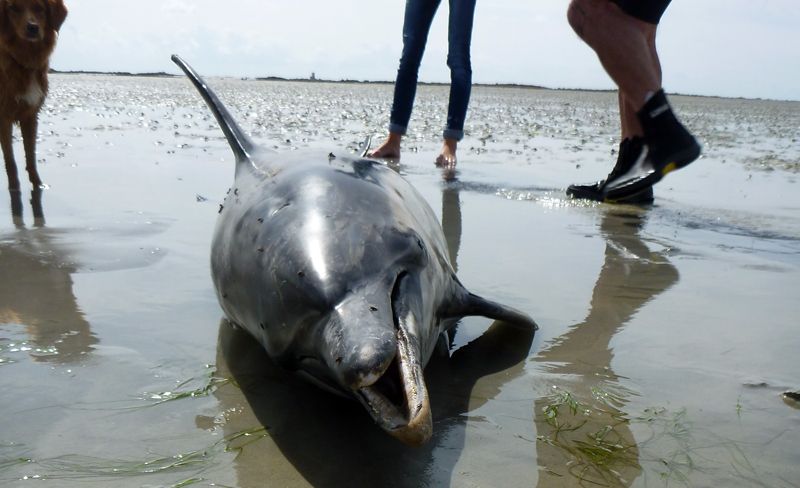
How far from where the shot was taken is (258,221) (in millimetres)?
2422

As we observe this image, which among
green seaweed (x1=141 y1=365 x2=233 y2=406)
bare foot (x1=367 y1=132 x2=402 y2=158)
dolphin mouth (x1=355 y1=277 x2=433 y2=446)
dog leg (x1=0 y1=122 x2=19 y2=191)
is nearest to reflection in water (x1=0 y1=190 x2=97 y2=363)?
green seaweed (x1=141 y1=365 x2=233 y2=406)

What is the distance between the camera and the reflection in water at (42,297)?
2664 millimetres

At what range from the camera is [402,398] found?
5.93 ft

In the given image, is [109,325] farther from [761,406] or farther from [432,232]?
[761,406]

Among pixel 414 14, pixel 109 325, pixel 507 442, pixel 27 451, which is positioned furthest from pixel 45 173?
pixel 507 442

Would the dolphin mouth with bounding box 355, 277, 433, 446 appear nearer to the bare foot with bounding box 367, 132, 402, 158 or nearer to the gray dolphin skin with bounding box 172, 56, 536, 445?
the gray dolphin skin with bounding box 172, 56, 536, 445

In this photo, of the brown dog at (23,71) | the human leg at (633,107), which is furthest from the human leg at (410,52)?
the brown dog at (23,71)

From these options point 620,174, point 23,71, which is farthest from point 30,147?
point 620,174

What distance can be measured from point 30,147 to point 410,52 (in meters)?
3.33

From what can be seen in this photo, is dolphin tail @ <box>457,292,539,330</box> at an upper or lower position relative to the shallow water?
upper

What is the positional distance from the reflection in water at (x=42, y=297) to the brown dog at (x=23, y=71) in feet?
5.88

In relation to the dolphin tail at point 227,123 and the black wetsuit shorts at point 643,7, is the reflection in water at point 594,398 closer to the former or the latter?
the dolphin tail at point 227,123

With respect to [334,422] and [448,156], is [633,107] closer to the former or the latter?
[448,156]

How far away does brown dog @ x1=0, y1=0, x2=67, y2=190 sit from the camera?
5977 mm
